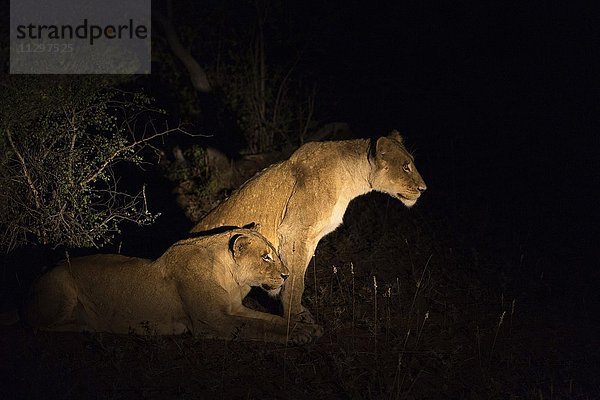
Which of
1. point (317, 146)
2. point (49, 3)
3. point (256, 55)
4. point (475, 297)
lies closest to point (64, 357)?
point (317, 146)

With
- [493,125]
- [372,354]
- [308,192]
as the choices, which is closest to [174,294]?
[308,192]

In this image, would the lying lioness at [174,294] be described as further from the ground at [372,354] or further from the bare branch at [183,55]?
the bare branch at [183,55]

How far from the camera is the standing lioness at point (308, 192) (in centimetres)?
740

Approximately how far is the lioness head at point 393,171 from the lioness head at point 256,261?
1.51 m

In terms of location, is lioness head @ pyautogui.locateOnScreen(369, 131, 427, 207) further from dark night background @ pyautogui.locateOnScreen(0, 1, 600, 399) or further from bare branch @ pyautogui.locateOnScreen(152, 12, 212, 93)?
bare branch @ pyautogui.locateOnScreen(152, 12, 212, 93)

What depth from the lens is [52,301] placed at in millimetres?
6754

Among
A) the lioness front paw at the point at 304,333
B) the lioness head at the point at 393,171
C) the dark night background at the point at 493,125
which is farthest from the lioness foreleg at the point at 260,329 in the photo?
the lioness head at the point at 393,171

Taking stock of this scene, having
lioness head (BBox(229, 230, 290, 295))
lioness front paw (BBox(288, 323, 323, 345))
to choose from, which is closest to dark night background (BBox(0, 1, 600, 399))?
lioness front paw (BBox(288, 323, 323, 345))

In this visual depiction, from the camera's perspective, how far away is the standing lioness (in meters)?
7.40

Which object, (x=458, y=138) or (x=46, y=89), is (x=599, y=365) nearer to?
(x=46, y=89)

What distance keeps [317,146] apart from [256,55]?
719cm

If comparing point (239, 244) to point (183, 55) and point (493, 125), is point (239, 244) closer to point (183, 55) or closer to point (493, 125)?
point (183, 55)

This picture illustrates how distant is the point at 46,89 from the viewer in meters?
8.61

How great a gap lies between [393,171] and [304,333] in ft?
6.57
